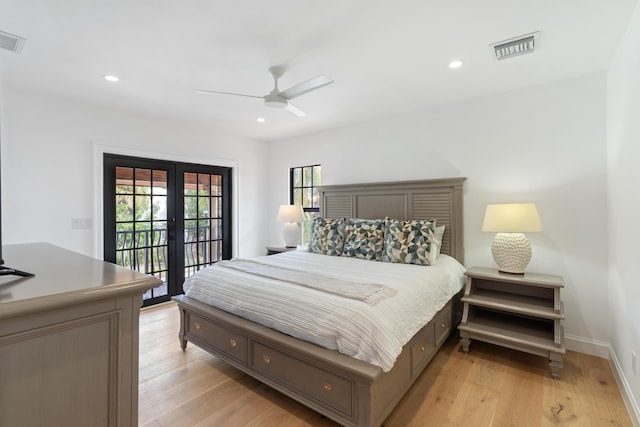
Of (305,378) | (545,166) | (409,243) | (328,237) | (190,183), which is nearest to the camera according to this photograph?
(305,378)

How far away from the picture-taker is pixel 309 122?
4195 mm

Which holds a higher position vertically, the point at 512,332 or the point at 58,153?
the point at 58,153

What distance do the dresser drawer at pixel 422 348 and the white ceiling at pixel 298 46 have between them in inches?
84.6

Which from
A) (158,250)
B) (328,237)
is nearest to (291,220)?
(328,237)

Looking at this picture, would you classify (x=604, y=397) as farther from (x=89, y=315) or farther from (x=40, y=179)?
(x=40, y=179)

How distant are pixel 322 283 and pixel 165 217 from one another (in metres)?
2.86

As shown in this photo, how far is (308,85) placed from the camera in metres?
2.33

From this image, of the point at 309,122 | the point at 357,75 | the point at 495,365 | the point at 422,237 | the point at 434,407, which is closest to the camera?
the point at 434,407

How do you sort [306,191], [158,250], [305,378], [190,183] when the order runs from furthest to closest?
[306,191] → [190,183] → [158,250] → [305,378]

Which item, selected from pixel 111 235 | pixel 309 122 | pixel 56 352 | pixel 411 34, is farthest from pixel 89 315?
pixel 309 122

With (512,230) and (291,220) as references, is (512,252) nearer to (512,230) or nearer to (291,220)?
(512,230)

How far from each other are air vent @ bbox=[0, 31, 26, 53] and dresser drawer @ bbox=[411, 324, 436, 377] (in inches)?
136

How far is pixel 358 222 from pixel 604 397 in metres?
2.44

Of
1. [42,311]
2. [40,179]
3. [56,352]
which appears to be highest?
[40,179]
